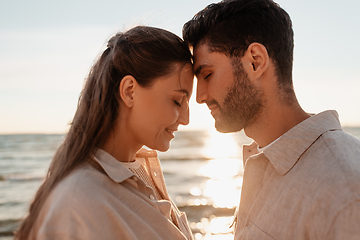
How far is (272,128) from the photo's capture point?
91.8 inches

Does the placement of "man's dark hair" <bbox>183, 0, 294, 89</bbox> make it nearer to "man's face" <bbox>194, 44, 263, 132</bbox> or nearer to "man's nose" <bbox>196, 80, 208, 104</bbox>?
"man's face" <bbox>194, 44, 263, 132</bbox>

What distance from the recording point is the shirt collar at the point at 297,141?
1.93 meters

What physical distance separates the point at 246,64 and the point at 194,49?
20.0 inches

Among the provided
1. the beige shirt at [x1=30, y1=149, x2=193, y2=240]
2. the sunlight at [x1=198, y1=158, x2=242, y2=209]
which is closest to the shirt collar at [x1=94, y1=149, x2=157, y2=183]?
the beige shirt at [x1=30, y1=149, x2=193, y2=240]

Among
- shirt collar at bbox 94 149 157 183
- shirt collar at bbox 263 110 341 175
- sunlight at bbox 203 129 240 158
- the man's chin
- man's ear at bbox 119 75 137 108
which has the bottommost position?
sunlight at bbox 203 129 240 158

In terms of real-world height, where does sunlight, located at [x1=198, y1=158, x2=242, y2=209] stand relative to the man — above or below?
below

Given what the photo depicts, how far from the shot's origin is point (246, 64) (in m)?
2.39

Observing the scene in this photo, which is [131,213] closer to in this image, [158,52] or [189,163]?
[158,52]

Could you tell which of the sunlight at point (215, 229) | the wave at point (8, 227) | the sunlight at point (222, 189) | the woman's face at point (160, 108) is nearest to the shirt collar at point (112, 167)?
the woman's face at point (160, 108)

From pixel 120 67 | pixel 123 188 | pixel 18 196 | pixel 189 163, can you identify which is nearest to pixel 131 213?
pixel 123 188

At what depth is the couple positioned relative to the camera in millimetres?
1632

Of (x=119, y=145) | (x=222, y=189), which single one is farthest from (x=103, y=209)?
(x=222, y=189)

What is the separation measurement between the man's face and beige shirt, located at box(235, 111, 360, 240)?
418 mm

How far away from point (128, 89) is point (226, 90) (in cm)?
83
